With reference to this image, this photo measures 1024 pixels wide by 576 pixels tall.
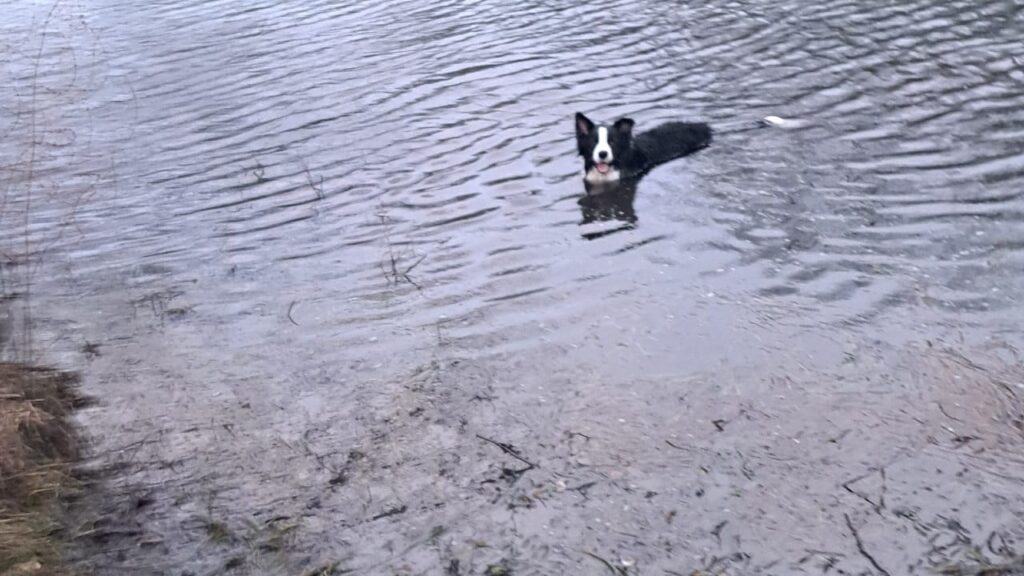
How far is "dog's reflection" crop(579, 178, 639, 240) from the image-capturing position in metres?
8.28

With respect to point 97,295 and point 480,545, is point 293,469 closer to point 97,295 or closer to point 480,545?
point 480,545

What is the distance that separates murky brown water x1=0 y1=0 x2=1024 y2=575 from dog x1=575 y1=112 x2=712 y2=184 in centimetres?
19

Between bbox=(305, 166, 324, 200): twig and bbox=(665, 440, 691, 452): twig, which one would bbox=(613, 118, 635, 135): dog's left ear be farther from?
bbox=(665, 440, 691, 452): twig

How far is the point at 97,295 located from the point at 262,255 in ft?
4.02

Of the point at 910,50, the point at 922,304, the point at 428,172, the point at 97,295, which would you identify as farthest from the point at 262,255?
the point at 910,50

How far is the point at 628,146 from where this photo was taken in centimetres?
912

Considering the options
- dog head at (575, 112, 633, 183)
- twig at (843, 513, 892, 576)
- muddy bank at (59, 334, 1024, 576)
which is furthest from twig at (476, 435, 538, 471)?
dog head at (575, 112, 633, 183)

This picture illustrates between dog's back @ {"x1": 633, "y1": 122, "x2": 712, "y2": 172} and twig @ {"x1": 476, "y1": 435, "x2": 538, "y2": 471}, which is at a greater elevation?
twig @ {"x1": 476, "y1": 435, "x2": 538, "y2": 471}

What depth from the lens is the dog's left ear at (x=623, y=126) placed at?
29.6ft

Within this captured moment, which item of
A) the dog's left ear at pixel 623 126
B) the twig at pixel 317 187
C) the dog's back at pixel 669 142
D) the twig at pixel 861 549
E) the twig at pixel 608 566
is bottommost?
the dog's back at pixel 669 142

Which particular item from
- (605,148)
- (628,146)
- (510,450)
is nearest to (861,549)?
(510,450)

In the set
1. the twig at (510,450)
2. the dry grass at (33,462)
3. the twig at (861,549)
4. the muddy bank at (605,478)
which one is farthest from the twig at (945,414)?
the dry grass at (33,462)

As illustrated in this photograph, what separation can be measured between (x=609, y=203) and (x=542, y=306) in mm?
1945

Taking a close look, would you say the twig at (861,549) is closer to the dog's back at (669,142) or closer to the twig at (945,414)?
the twig at (945,414)
